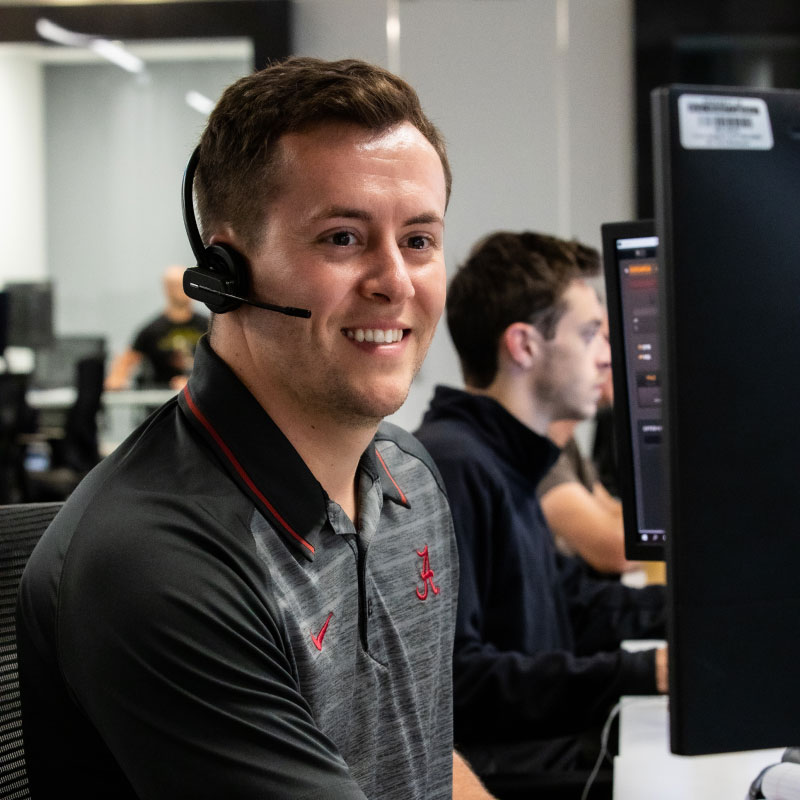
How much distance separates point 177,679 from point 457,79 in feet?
17.7

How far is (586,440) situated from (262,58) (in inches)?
108

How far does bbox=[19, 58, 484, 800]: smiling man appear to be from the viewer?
2.72ft

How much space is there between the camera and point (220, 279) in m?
1.06

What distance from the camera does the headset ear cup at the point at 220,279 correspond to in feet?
3.48

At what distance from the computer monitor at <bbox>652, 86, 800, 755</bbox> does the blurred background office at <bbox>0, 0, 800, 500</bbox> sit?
4416 mm

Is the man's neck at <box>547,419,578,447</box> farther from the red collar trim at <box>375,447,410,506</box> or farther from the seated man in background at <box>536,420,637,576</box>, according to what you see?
the red collar trim at <box>375,447,410,506</box>

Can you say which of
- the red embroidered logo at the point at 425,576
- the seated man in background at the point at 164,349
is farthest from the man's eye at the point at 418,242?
the seated man in background at the point at 164,349

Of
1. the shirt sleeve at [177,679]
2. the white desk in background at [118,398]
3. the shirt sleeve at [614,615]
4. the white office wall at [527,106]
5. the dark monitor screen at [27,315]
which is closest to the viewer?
the shirt sleeve at [177,679]

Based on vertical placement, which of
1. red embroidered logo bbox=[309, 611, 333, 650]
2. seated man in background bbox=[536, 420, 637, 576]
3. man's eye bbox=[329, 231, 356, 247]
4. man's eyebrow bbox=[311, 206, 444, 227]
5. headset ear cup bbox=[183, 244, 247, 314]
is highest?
man's eyebrow bbox=[311, 206, 444, 227]

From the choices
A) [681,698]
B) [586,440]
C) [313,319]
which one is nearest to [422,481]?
[313,319]

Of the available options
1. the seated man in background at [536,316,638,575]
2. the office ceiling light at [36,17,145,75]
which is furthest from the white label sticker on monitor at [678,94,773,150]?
the office ceiling light at [36,17,145,75]

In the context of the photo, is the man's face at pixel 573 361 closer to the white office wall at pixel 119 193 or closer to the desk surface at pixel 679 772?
the desk surface at pixel 679 772

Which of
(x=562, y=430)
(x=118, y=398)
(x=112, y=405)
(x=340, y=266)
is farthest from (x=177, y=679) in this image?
(x=112, y=405)

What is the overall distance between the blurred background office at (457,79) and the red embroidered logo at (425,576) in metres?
3.86
